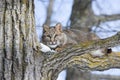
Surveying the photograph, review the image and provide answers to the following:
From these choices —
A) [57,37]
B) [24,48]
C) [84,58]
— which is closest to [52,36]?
[57,37]

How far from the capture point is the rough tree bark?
4.09 m

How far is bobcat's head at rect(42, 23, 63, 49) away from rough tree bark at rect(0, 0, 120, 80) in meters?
0.90

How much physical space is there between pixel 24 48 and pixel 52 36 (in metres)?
1.18

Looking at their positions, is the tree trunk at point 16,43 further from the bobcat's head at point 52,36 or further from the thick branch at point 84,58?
the bobcat's head at point 52,36

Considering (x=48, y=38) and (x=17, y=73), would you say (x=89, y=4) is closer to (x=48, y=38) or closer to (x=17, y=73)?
(x=48, y=38)

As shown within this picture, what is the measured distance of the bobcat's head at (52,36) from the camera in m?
5.17

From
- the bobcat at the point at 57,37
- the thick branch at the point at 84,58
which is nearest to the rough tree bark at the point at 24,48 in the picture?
the thick branch at the point at 84,58

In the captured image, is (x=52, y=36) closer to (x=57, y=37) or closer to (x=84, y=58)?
(x=57, y=37)

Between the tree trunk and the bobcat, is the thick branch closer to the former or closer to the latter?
the tree trunk

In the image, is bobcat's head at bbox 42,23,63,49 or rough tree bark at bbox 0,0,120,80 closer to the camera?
rough tree bark at bbox 0,0,120,80

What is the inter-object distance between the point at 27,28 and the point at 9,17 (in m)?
0.19

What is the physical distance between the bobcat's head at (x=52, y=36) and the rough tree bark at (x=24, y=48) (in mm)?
899

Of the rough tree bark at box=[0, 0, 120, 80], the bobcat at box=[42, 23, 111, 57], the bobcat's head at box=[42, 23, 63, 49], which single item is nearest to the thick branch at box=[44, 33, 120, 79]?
the rough tree bark at box=[0, 0, 120, 80]

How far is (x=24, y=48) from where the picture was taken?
4.16 meters
